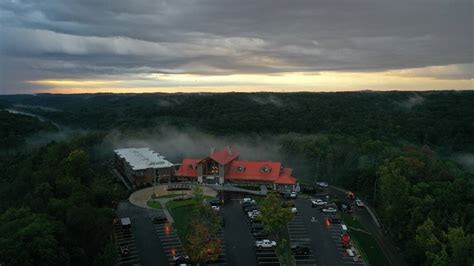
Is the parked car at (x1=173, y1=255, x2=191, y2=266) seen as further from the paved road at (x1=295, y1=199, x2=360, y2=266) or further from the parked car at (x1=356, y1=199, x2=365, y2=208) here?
the parked car at (x1=356, y1=199, x2=365, y2=208)

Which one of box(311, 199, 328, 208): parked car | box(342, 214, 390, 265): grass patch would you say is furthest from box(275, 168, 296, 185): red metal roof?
box(342, 214, 390, 265): grass patch

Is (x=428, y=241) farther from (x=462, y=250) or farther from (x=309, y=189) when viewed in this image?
(x=309, y=189)

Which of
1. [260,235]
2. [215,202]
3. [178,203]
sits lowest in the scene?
[260,235]

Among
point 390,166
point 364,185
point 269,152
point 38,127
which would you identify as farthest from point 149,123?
point 390,166

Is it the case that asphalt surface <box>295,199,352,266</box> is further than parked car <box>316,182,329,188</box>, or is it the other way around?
parked car <box>316,182,329,188</box>

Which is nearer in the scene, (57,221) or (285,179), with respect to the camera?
(57,221)

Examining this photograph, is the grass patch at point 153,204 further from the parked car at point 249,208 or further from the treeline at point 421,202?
the treeline at point 421,202

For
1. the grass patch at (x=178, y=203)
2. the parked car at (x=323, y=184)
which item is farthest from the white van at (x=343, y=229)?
the parked car at (x=323, y=184)

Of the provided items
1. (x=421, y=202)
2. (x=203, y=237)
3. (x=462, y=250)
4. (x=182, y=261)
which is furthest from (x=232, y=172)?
(x=462, y=250)
